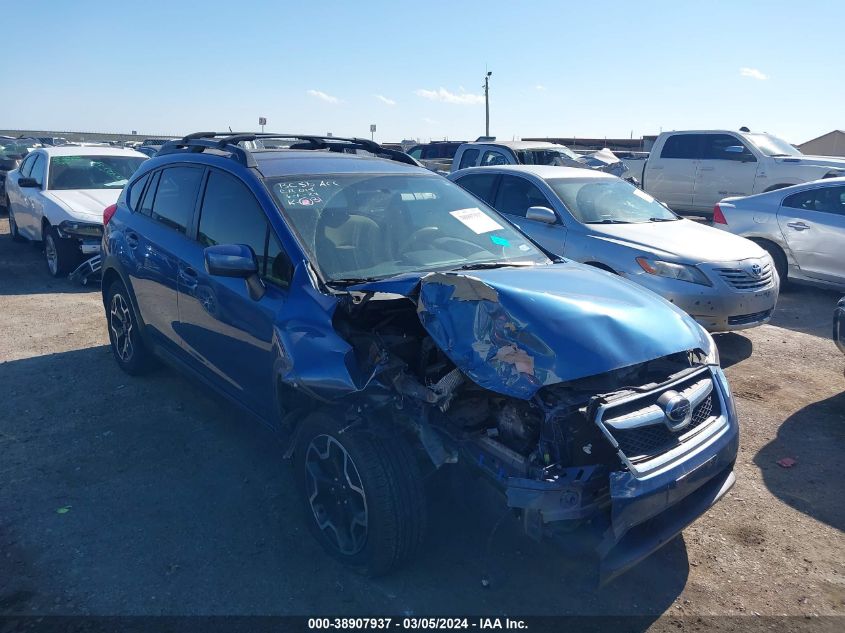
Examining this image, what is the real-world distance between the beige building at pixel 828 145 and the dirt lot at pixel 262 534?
96.1 ft

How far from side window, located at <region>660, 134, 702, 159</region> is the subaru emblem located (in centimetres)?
1233

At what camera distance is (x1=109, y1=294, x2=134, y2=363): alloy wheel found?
18.1 ft

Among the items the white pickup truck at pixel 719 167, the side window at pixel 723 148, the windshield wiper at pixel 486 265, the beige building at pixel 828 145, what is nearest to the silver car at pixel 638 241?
the windshield wiper at pixel 486 265

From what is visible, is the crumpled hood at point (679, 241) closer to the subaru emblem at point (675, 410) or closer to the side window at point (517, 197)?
the side window at point (517, 197)

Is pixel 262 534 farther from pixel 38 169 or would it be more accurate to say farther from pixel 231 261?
pixel 38 169

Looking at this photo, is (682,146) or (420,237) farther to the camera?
(682,146)

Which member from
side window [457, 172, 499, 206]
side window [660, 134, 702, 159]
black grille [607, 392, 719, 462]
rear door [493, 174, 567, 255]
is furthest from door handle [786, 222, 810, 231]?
black grille [607, 392, 719, 462]

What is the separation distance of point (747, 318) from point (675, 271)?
0.82 metres

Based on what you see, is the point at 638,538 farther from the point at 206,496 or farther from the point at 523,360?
the point at 206,496

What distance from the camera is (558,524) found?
2.69m

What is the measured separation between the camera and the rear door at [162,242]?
4.57 meters

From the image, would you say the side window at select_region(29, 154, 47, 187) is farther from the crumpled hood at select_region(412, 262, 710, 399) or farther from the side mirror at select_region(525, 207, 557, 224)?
the crumpled hood at select_region(412, 262, 710, 399)

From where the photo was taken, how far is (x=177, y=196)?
478 cm

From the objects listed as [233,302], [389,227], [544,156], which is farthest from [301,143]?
[544,156]
